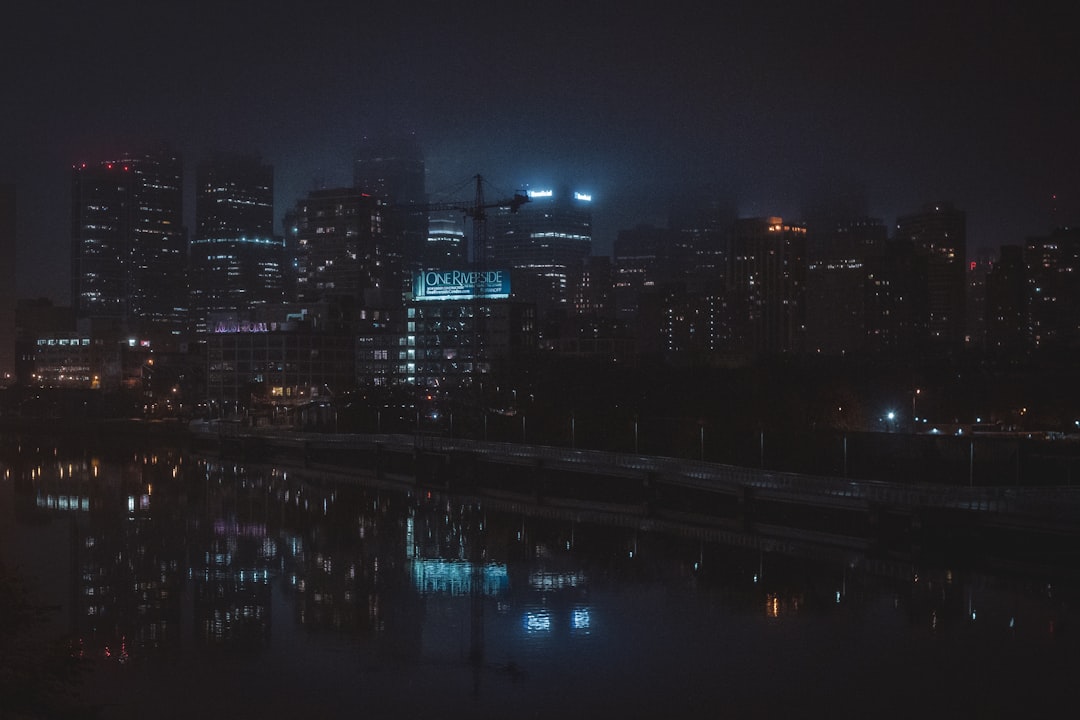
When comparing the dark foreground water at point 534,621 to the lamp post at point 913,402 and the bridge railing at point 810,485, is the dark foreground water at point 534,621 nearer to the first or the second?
the bridge railing at point 810,485

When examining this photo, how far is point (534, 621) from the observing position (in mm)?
44094

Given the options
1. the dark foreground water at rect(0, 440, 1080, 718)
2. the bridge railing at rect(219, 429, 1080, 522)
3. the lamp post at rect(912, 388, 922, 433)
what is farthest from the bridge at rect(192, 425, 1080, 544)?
the lamp post at rect(912, 388, 922, 433)

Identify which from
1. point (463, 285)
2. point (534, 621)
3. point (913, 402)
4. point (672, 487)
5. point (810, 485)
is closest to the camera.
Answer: point (534, 621)

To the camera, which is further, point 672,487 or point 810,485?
point 672,487

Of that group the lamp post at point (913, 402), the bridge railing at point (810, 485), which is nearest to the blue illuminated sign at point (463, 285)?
the lamp post at point (913, 402)

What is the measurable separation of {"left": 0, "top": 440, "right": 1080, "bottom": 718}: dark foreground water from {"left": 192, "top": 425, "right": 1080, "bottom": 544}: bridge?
7.51 ft

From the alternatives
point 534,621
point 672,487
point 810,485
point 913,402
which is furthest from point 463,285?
point 534,621

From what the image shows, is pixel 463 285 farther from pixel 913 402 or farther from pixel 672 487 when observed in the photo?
pixel 672 487

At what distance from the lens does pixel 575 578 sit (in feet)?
173

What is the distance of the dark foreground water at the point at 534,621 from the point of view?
34.4m

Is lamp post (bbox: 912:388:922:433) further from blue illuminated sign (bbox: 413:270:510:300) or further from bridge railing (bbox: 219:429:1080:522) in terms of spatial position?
→ blue illuminated sign (bbox: 413:270:510:300)

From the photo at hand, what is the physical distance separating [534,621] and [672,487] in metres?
38.0

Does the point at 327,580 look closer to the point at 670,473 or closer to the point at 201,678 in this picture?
the point at 201,678

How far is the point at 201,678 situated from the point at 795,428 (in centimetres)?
6130
